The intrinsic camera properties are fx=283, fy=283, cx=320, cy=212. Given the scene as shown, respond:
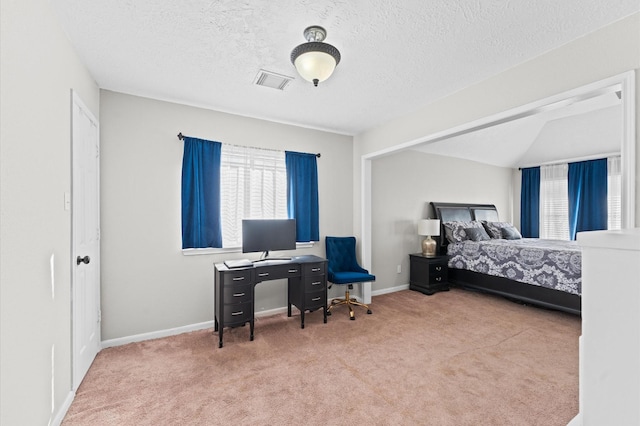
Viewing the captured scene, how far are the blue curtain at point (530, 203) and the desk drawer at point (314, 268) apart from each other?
5809 mm

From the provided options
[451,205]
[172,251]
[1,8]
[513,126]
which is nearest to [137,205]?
[172,251]

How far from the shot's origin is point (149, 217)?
309 centimetres

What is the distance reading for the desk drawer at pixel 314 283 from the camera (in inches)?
136

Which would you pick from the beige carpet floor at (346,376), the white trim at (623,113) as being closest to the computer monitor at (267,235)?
the beige carpet floor at (346,376)

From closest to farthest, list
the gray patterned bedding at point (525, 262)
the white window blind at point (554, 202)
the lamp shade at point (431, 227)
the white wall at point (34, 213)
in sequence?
the white wall at point (34, 213) → the gray patterned bedding at point (525, 262) → the lamp shade at point (431, 227) → the white window blind at point (554, 202)

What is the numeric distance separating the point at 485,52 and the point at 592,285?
2.41 m

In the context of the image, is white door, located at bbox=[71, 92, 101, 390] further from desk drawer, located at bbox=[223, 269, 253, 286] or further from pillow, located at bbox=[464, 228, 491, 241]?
pillow, located at bbox=[464, 228, 491, 241]

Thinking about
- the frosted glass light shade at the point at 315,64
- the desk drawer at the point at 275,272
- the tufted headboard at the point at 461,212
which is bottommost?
the desk drawer at the point at 275,272

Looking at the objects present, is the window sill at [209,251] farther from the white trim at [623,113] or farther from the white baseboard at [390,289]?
the white trim at [623,113]

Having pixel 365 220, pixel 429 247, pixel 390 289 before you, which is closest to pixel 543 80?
pixel 365 220

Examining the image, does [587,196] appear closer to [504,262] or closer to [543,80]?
[504,262]

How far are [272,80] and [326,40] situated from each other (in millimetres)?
781

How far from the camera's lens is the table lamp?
4836mm

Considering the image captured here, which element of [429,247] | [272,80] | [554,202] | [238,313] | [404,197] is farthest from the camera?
[554,202]
